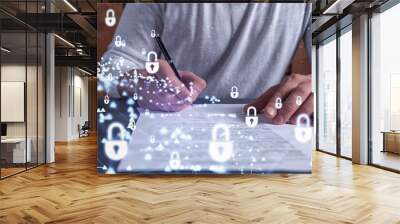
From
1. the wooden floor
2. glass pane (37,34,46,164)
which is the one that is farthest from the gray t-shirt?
glass pane (37,34,46,164)

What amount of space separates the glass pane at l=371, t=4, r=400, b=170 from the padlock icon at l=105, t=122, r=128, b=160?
490 centimetres

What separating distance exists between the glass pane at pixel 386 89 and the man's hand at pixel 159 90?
3730 millimetres

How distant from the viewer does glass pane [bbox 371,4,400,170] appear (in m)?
6.93

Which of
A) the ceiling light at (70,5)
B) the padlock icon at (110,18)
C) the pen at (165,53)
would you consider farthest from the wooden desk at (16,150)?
the pen at (165,53)

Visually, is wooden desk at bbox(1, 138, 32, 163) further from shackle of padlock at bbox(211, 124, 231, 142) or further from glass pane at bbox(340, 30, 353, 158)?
glass pane at bbox(340, 30, 353, 158)

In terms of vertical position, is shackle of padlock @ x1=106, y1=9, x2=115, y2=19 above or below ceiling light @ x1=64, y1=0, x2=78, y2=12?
below

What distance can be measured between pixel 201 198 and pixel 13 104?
4412mm

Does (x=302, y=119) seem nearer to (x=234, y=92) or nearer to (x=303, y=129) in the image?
(x=303, y=129)

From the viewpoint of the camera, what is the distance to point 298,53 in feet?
20.2

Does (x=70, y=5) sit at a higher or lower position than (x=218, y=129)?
higher

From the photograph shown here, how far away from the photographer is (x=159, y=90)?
609cm

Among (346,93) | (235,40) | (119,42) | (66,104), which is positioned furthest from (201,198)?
(66,104)

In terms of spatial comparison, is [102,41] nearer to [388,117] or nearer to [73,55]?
[388,117]

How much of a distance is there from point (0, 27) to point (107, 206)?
3761mm
